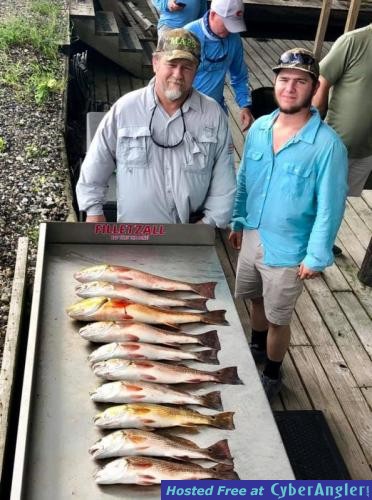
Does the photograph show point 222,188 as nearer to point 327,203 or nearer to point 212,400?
point 327,203

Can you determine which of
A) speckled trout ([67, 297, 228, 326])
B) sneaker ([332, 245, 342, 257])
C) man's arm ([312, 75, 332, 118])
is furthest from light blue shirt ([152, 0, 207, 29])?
speckled trout ([67, 297, 228, 326])

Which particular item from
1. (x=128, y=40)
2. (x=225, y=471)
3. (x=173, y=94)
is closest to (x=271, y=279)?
(x=173, y=94)

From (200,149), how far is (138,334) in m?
1.07

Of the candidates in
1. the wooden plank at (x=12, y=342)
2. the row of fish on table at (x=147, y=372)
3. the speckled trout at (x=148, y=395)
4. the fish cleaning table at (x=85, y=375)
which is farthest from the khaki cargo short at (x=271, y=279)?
the wooden plank at (x=12, y=342)

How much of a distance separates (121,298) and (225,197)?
92cm

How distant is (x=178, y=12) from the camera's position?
214 inches

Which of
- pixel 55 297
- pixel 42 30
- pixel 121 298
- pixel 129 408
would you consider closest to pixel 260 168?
pixel 121 298

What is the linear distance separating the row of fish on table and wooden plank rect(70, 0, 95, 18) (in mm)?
6468

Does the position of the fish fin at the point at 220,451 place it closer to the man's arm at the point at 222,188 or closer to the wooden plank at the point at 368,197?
the man's arm at the point at 222,188

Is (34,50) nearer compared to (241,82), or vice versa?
(241,82)

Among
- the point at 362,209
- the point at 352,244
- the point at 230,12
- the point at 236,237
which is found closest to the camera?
the point at 236,237

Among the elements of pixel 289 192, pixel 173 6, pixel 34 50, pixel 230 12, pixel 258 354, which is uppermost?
pixel 230 12

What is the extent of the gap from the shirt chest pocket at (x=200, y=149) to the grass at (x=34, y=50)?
3451mm

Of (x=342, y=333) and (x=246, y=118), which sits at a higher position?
Result: (x=246, y=118)
